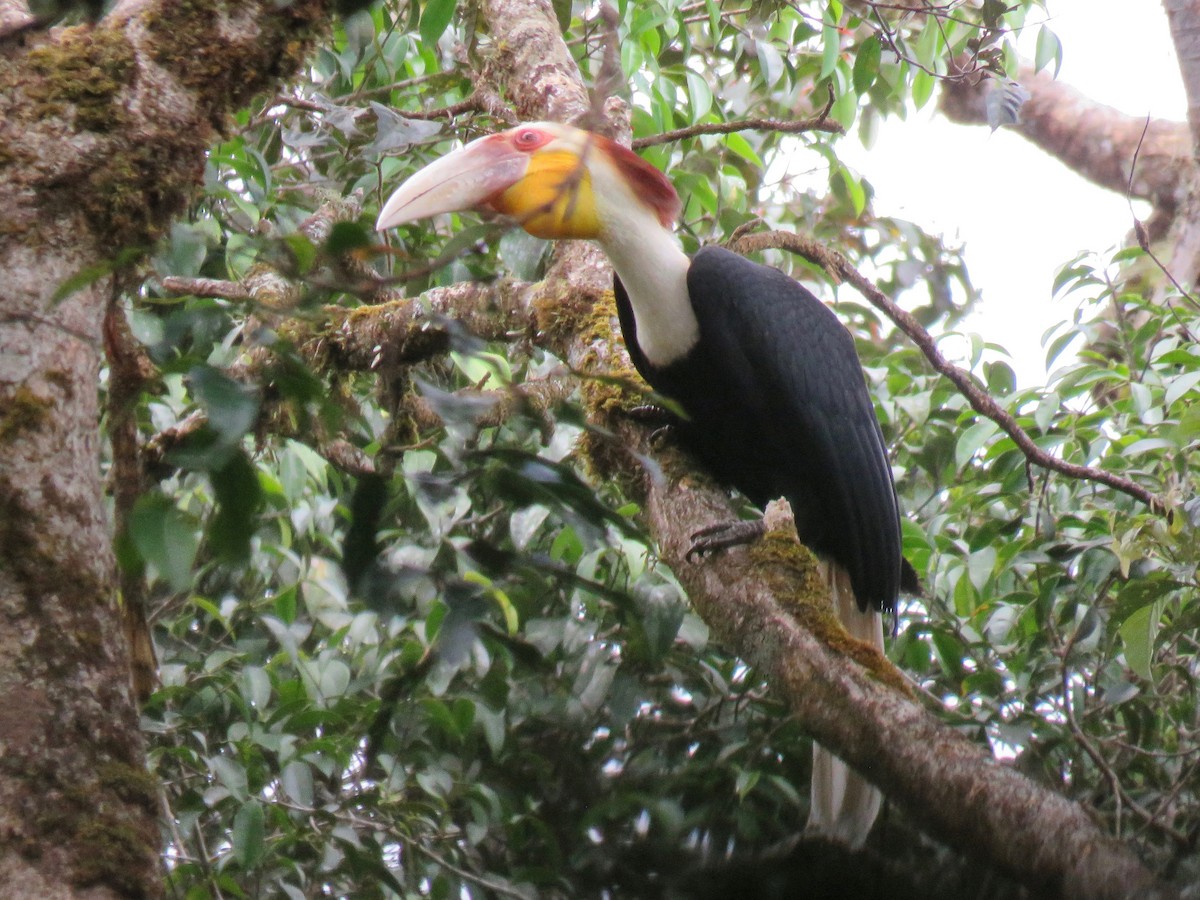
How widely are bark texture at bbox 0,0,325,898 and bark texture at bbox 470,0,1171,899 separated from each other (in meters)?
0.52

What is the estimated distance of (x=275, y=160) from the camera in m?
2.96

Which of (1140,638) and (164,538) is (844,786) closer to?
(1140,638)

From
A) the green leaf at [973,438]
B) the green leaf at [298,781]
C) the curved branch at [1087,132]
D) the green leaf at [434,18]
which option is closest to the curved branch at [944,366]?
the green leaf at [973,438]

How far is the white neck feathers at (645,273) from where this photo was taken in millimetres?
2336

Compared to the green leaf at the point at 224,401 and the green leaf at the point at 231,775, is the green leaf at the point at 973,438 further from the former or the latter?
the green leaf at the point at 224,401

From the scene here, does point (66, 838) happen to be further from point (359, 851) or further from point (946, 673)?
point (946, 673)

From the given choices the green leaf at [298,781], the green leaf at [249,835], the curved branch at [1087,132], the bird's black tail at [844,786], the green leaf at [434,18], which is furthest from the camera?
the curved branch at [1087,132]

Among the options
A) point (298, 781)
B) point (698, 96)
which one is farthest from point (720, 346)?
point (298, 781)

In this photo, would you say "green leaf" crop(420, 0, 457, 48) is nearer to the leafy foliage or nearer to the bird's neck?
the leafy foliage

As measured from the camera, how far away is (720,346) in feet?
7.76

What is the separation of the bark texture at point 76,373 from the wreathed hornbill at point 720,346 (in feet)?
2.71

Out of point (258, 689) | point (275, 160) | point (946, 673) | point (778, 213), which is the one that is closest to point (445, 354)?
Result: point (258, 689)

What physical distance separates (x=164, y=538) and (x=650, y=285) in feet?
5.35

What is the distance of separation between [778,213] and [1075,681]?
2.37 meters
